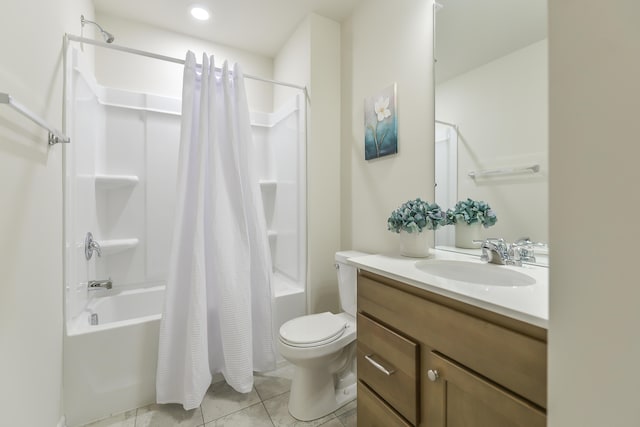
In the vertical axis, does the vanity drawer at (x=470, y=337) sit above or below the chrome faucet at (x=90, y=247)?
below

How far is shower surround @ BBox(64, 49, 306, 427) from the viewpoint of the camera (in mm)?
Answer: 1448

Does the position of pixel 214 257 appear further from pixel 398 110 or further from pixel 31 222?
pixel 398 110

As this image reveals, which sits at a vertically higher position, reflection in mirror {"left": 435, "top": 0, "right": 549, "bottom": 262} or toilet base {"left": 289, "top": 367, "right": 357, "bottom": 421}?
reflection in mirror {"left": 435, "top": 0, "right": 549, "bottom": 262}

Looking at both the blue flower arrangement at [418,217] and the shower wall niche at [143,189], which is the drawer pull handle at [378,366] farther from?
the shower wall niche at [143,189]

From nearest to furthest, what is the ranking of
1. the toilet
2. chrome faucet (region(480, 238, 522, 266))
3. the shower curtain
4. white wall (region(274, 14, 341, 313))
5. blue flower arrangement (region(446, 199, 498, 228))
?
chrome faucet (region(480, 238, 522, 266)) → blue flower arrangement (region(446, 199, 498, 228)) → the toilet → the shower curtain → white wall (region(274, 14, 341, 313))

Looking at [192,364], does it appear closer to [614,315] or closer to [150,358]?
[150,358]

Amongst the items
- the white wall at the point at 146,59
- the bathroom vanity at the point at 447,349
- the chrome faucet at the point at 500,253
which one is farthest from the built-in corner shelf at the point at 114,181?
the chrome faucet at the point at 500,253

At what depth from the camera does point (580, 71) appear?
0.44m

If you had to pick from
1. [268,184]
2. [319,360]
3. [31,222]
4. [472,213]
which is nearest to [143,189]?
[268,184]

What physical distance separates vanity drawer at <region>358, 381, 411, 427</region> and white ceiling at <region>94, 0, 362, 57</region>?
2426 millimetres

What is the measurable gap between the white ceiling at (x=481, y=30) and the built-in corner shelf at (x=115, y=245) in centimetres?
244

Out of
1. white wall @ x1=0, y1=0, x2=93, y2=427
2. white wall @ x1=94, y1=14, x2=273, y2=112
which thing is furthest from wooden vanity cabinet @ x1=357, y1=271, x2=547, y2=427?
white wall @ x1=94, y1=14, x2=273, y2=112

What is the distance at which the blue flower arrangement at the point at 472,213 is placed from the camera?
1.29 m

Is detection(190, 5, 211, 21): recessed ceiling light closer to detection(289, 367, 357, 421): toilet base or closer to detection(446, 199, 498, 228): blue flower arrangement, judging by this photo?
detection(446, 199, 498, 228): blue flower arrangement
